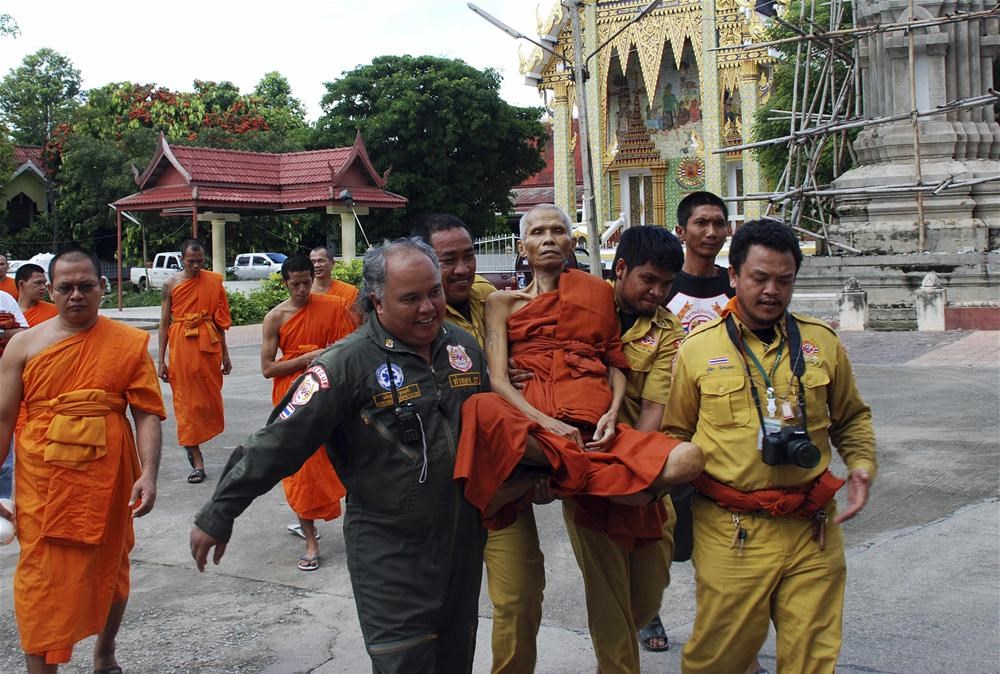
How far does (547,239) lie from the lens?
3600 millimetres

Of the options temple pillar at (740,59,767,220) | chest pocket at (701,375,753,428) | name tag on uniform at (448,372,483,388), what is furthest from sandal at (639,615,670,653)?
temple pillar at (740,59,767,220)

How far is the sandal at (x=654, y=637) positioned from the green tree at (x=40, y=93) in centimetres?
4816

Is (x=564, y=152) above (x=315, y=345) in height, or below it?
above

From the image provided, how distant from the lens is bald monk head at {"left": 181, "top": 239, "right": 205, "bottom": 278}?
8453mm

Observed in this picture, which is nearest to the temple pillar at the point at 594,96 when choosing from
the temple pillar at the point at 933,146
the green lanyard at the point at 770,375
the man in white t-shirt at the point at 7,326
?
the temple pillar at the point at 933,146

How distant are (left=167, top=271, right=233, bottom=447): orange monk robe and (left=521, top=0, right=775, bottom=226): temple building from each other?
78.0 feet

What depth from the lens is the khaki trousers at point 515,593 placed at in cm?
342

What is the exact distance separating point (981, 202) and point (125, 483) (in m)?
16.0

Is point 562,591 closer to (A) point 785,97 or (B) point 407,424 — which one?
(B) point 407,424

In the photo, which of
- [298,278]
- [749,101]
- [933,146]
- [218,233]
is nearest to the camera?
[298,278]

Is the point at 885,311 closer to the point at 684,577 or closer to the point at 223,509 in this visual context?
the point at 684,577

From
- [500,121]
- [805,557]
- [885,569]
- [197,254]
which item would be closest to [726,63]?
[500,121]

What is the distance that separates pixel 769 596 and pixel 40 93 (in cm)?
5071

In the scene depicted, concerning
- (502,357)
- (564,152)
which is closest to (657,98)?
(564,152)
